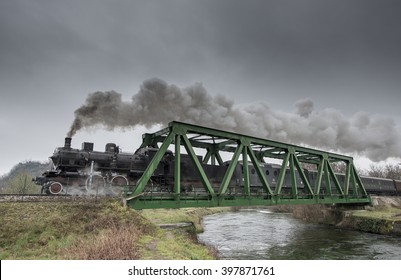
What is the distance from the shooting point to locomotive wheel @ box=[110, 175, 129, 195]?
52.5 feet

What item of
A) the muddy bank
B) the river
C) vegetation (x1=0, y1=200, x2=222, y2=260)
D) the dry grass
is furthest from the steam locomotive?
the muddy bank

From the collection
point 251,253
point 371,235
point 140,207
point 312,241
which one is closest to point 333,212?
point 371,235

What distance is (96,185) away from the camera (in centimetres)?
1585

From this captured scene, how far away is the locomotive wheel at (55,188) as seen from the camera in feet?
47.9

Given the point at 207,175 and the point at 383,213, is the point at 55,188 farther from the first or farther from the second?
the point at 383,213

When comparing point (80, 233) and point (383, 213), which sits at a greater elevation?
point (80, 233)

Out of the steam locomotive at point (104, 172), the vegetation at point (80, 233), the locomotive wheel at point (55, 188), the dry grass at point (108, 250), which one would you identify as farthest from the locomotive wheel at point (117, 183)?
the dry grass at point (108, 250)

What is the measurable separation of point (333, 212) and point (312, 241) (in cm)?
1309

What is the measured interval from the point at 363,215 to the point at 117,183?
27.1 metres

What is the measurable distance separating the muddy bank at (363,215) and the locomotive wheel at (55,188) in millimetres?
28162

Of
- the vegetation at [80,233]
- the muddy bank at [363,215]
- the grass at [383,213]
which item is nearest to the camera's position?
the vegetation at [80,233]

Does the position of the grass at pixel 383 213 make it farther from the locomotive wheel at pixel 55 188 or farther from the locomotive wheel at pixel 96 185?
the locomotive wheel at pixel 55 188

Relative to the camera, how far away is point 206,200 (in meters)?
15.8

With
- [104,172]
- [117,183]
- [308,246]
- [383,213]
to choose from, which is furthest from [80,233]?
[383,213]
